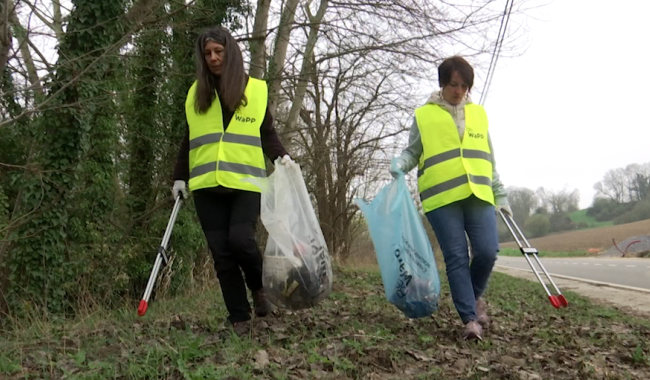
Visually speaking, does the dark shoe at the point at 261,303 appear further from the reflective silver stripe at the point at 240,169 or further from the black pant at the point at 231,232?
the reflective silver stripe at the point at 240,169

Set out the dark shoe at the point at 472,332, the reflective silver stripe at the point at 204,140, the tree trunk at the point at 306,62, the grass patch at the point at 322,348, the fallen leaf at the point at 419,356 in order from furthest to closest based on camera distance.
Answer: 1. the tree trunk at the point at 306,62
2. the reflective silver stripe at the point at 204,140
3. the dark shoe at the point at 472,332
4. the fallen leaf at the point at 419,356
5. the grass patch at the point at 322,348

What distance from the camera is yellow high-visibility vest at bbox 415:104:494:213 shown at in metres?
3.27

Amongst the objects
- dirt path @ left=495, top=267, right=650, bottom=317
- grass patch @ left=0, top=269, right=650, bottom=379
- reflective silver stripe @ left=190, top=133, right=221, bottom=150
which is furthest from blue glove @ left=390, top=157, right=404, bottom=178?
dirt path @ left=495, top=267, right=650, bottom=317

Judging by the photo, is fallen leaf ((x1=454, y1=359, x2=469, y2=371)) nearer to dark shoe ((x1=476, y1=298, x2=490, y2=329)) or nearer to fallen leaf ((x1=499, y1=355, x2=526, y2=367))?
fallen leaf ((x1=499, y1=355, x2=526, y2=367))

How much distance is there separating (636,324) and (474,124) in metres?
2.14

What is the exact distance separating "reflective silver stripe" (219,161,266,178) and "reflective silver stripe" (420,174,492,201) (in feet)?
3.37

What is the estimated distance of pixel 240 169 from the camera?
3.14 meters

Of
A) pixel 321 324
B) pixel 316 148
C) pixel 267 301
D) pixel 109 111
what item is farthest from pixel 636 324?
pixel 316 148

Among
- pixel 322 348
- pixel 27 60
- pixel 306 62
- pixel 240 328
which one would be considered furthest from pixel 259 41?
pixel 322 348

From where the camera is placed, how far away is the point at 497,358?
2.62 meters

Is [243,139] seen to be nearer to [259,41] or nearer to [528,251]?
[528,251]

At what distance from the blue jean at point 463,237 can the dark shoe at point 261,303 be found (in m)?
1.13

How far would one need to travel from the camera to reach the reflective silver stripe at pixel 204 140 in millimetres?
3141

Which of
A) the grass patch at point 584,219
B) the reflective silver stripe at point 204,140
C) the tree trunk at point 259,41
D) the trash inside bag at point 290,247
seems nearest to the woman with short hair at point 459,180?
the trash inside bag at point 290,247
